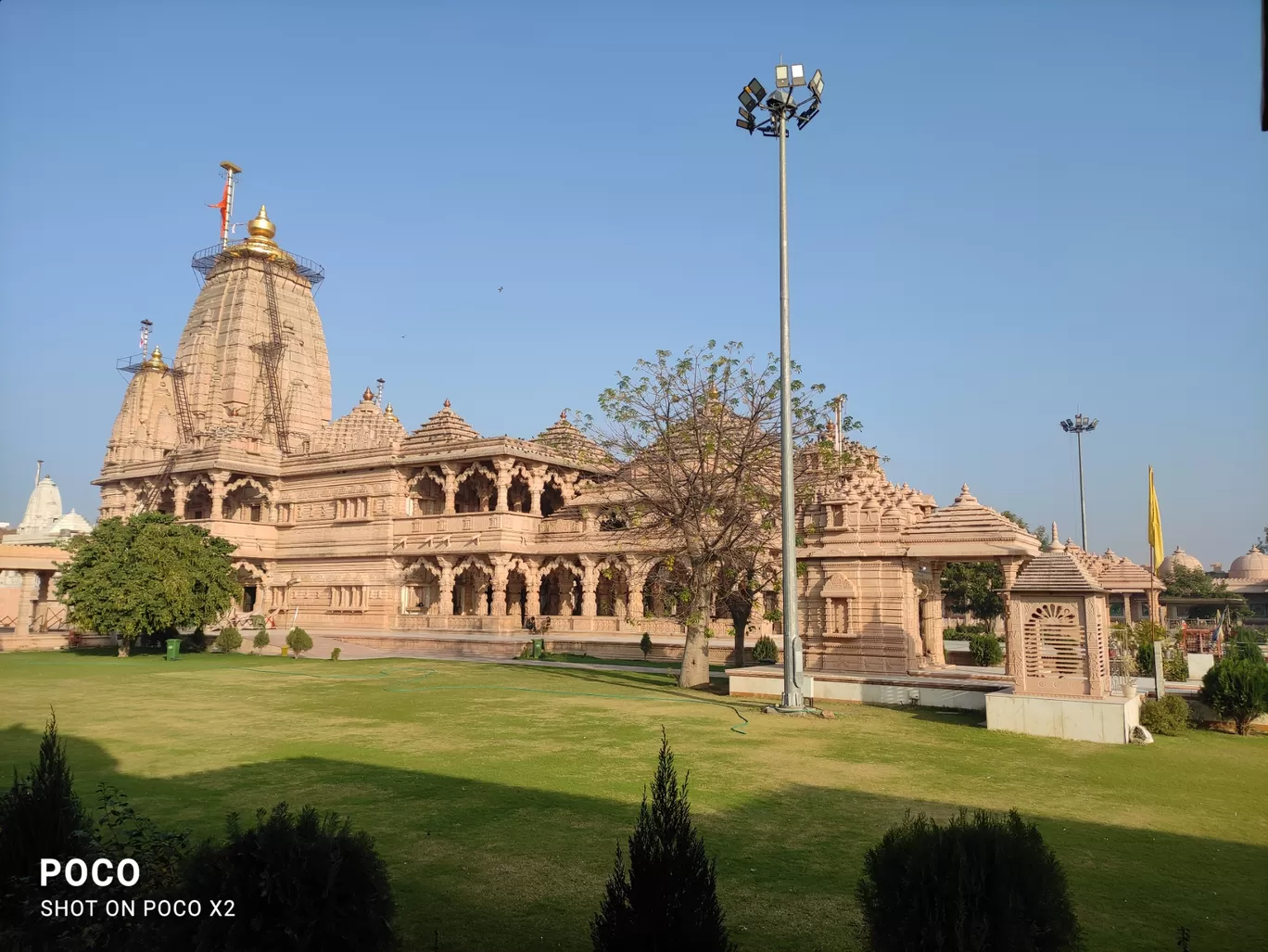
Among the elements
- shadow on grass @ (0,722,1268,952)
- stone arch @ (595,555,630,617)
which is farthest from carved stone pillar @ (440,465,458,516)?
shadow on grass @ (0,722,1268,952)

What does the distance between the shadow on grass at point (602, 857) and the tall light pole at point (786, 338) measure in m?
6.34

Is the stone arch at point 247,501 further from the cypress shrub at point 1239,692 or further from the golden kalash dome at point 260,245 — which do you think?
the cypress shrub at point 1239,692

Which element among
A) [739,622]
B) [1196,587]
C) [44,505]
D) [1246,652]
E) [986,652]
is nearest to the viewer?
[1246,652]

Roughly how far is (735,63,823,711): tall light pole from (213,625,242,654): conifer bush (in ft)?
83.5

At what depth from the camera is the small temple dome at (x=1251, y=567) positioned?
9150 centimetres

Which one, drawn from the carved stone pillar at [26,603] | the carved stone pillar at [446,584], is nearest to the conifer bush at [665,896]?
the carved stone pillar at [446,584]

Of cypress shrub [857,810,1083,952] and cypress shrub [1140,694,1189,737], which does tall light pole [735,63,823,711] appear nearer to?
cypress shrub [1140,694,1189,737]

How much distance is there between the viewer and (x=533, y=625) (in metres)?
39.2

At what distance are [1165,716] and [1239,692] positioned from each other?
137 cm

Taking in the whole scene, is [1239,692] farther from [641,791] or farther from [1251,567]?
[1251,567]

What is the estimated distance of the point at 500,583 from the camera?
39.8m

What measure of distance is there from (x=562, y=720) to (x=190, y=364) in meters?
51.1

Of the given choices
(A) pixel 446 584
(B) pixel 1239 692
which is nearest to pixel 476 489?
(A) pixel 446 584

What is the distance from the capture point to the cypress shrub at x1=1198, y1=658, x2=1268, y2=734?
14727mm
